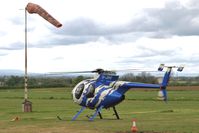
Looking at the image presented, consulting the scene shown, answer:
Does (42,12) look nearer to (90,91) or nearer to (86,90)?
(86,90)

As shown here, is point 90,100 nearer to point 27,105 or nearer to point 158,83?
point 158,83

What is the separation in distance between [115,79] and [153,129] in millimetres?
7823

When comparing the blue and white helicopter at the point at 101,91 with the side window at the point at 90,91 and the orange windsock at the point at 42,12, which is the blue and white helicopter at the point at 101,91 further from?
the orange windsock at the point at 42,12

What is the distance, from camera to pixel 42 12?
33.6 meters

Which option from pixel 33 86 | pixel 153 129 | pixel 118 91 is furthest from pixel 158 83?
pixel 33 86

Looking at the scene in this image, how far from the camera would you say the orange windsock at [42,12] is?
31144 mm

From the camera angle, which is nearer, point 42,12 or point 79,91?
point 79,91

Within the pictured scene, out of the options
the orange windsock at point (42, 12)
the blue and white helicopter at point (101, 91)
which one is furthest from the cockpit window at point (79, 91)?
the orange windsock at point (42, 12)

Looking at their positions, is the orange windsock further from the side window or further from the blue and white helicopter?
the side window

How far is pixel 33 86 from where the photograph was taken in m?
137

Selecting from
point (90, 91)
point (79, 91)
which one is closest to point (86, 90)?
point (90, 91)

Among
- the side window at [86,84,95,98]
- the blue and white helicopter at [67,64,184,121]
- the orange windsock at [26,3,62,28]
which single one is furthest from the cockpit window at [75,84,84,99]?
the orange windsock at [26,3,62,28]

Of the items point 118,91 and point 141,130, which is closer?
point 141,130

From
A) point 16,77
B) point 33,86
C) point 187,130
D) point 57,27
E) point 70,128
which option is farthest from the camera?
point 16,77
